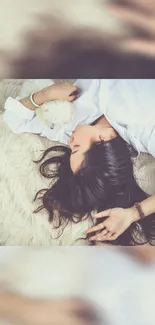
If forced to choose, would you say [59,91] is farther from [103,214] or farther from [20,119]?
[103,214]

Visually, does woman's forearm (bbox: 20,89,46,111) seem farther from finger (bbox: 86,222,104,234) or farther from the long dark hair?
→ finger (bbox: 86,222,104,234)

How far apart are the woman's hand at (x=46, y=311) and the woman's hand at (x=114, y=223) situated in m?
0.14

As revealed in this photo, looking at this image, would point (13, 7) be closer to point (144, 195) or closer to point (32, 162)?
point (32, 162)

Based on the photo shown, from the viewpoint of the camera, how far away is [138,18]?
1.14 m

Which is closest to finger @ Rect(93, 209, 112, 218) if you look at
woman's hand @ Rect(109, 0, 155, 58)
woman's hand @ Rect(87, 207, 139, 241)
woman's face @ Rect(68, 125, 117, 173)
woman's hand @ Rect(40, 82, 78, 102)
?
woman's hand @ Rect(87, 207, 139, 241)

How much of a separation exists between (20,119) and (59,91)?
106 millimetres

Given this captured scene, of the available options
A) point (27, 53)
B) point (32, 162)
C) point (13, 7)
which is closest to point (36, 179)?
point (32, 162)

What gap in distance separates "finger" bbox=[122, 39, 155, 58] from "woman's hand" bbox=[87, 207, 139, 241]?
1.11 feet

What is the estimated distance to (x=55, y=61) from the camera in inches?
45.5

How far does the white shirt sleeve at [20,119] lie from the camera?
3.82ft

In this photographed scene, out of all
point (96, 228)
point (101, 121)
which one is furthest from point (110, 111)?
point (96, 228)

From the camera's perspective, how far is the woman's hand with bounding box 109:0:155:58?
1.14 metres

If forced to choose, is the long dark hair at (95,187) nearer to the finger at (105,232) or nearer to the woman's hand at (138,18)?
the finger at (105,232)

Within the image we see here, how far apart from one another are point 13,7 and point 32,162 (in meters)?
0.34
